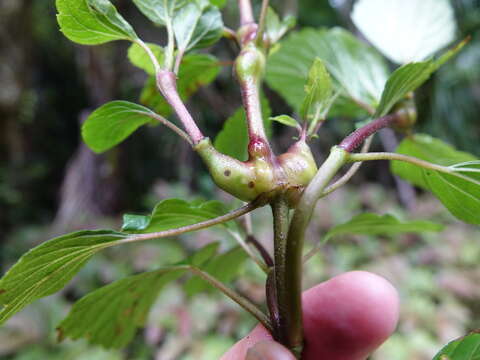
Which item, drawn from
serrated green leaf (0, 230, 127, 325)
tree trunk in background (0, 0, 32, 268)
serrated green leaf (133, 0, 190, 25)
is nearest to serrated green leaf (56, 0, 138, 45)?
serrated green leaf (133, 0, 190, 25)

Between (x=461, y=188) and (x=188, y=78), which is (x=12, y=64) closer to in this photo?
(x=188, y=78)

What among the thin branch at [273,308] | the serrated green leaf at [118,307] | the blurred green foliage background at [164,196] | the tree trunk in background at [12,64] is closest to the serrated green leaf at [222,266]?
the serrated green leaf at [118,307]

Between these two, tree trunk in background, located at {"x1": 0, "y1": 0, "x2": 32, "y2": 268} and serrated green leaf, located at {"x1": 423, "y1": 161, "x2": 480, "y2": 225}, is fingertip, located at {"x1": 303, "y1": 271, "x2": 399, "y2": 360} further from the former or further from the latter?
tree trunk in background, located at {"x1": 0, "y1": 0, "x2": 32, "y2": 268}

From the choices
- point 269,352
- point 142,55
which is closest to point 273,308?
point 269,352

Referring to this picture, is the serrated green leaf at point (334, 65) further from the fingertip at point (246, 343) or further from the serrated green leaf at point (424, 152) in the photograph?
the fingertip at point (246, 343)

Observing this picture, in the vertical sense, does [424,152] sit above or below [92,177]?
above

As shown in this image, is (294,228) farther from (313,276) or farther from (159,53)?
(313,276)

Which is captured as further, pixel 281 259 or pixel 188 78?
pixel 188 78

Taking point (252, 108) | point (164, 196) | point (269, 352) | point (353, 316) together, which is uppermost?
point (252, 108)
